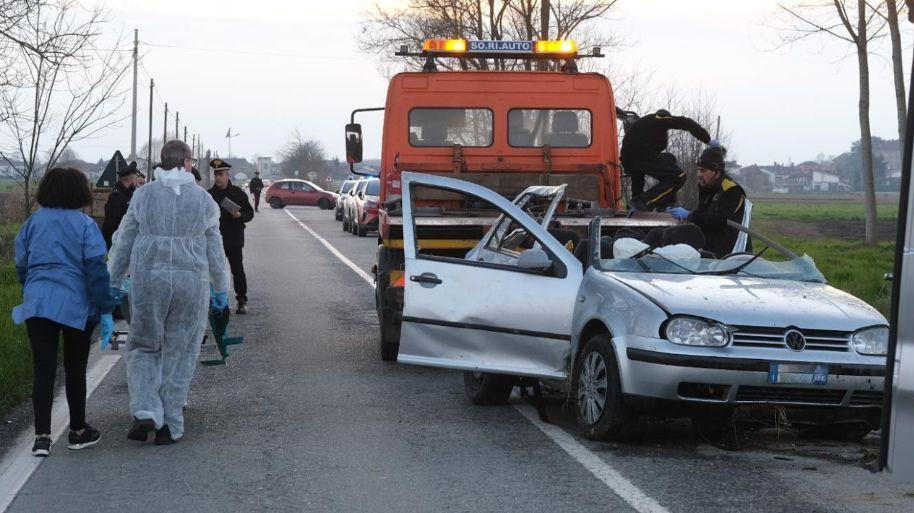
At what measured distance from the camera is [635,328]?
7207mm

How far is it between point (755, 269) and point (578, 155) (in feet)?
15.8

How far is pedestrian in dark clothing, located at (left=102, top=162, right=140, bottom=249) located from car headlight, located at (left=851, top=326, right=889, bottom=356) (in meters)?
7.79

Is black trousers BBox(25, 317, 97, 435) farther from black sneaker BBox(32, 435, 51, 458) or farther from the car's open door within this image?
the car's open door

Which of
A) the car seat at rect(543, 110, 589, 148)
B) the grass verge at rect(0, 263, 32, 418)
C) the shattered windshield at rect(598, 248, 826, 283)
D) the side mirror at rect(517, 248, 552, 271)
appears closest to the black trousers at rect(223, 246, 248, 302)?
the grass verge at rect(0, 263, 32, 418)

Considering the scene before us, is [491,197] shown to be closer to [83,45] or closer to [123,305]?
[123,305]

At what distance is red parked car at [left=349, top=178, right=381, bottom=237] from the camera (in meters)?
33.9

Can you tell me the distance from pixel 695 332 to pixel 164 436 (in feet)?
9.92

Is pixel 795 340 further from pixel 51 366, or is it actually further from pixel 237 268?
pixel 237 268

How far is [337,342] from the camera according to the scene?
1259cm

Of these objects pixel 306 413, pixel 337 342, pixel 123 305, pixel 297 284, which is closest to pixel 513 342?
pixel 306 413

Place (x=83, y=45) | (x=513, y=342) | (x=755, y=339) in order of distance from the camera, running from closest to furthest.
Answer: (x=755, y=339) < (x=513, y=342) < (x=83, y=45)

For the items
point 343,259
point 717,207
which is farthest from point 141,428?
point 343,259

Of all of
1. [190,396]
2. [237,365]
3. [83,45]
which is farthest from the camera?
[83,45]

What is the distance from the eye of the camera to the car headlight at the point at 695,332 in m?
7.05
